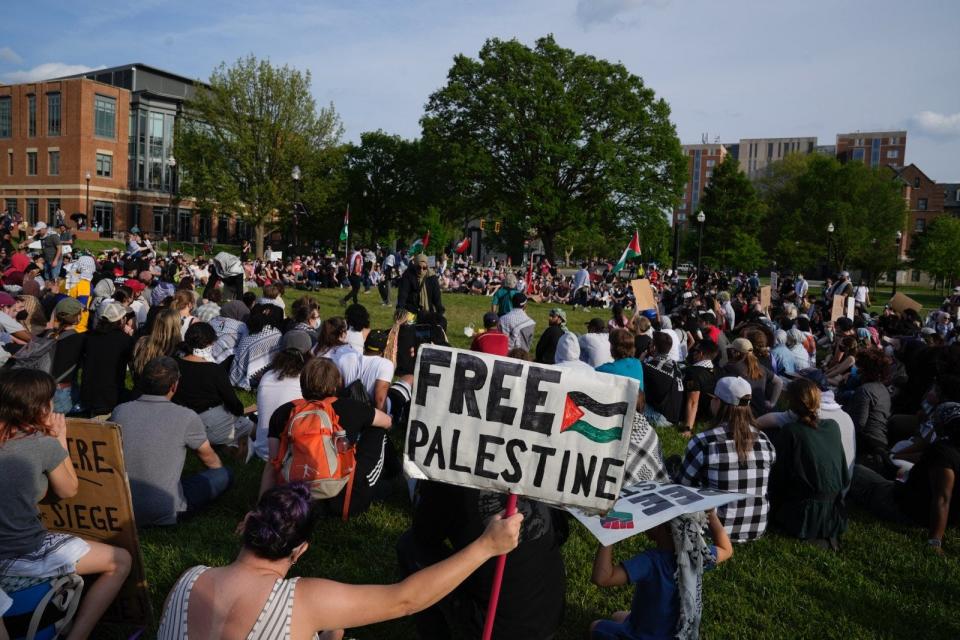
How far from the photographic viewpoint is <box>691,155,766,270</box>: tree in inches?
2453

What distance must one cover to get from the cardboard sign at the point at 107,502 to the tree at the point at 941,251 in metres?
63.8

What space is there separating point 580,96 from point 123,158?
1890 inches

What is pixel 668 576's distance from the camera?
3.68 m

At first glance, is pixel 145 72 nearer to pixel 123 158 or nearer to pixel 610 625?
pixel 123 158

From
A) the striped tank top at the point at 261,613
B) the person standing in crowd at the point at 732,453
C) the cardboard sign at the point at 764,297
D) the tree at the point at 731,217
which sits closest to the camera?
the striped tank top at the point at 261,613

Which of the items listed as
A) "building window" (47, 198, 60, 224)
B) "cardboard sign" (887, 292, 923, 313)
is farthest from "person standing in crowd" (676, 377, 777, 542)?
"building window" (47, 198, 60, 224)

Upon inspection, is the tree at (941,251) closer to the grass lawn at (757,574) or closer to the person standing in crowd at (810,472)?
the grass lawn at (757,574)

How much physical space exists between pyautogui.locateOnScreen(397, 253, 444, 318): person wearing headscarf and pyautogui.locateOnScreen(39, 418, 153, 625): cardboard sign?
30.1ft

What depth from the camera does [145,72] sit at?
2820 inches

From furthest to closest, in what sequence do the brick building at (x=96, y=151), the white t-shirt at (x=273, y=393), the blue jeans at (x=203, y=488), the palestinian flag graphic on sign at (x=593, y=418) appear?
the brick building at (x=96, y=151), the white t-shirt at (x=273, y=393), the blue jeans at (x=203, y=488), the palestinian flag graphic on sign at (x=593, y=418)

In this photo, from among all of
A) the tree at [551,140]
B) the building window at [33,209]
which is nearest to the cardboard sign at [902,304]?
the tree at [551,140]

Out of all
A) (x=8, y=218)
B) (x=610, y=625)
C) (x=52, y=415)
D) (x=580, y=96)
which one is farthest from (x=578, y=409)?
(x=580, y=96)

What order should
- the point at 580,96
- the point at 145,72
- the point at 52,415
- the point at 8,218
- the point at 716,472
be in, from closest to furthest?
the point at 52,415 < the point at 716,472 < the point at 8,218 < the point at 580,96 < the point at 145,72

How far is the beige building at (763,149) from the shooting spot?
189 metres
